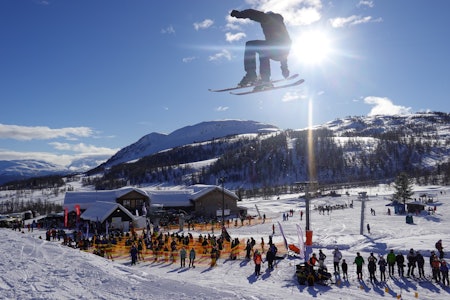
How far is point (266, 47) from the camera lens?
649cm

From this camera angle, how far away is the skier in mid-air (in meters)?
5.98

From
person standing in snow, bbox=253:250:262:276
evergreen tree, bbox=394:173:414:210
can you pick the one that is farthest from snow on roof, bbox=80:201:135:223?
evergreen tree, bbox=394:173:414:210

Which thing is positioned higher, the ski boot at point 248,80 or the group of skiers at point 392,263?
the ski boot at point 248,80

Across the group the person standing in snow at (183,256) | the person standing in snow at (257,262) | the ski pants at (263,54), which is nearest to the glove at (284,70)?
the ski pants at (263,54)

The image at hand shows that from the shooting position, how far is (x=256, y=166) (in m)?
184

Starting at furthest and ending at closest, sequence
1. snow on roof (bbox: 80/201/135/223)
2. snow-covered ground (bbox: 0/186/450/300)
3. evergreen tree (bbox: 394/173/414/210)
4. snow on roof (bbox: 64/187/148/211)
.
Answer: evergreen tree (bbox: 394/173/414/210) → snow on roof (bbox: 64/187/148/211) → snow on roof (bbox: 80/201/135/223) → snow-covered ground (bbox: 0/186/450/300)

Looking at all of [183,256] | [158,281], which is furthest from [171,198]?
[158,281]

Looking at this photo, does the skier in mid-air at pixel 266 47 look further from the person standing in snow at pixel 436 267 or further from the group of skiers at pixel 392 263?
the person standing in snow at pixel 436 267

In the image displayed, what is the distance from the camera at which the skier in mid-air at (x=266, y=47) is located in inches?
235

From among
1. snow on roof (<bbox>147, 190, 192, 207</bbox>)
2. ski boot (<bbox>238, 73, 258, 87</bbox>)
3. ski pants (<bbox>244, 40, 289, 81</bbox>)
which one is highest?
ski pants (<bbox>244, 40, 289, 81</bbox>)

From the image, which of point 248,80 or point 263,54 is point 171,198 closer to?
point 248,80

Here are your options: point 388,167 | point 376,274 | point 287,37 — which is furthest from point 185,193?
point 388,167

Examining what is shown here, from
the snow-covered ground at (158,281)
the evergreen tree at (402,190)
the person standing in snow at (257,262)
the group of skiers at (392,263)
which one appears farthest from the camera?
the evergreen tree at (402,190)

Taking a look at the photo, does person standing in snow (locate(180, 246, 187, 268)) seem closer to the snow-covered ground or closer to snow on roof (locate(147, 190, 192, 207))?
the snow-covered ground
